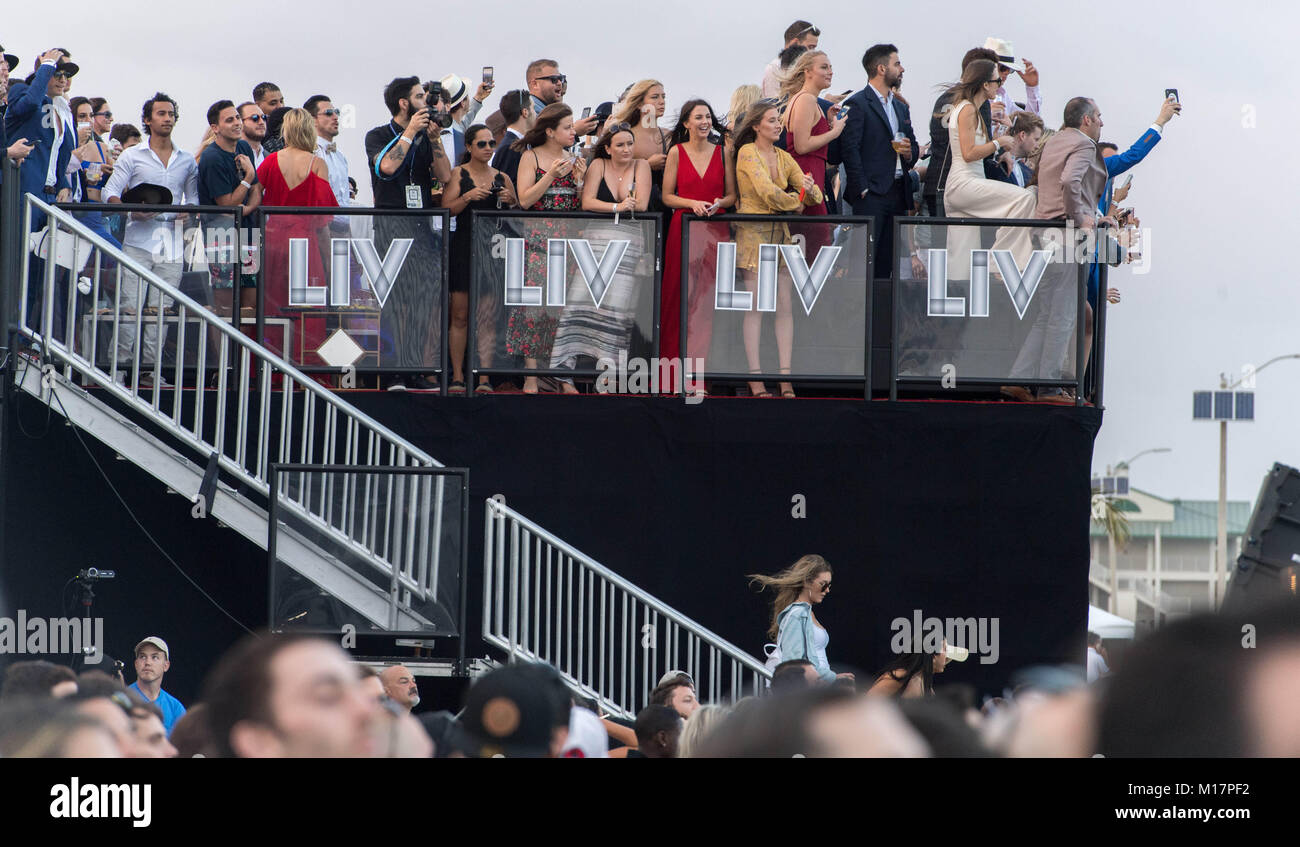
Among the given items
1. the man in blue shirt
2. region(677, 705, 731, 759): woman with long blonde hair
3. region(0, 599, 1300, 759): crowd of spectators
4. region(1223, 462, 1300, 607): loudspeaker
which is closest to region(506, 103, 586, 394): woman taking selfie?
the man in blue shirt

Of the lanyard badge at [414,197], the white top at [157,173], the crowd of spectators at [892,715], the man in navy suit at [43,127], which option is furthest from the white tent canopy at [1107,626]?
the crowd of spectators at [892,715]

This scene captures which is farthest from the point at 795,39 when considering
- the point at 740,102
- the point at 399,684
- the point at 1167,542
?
the point at 1167,542

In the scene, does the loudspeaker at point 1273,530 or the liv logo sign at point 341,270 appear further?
the loudspeaker at point 1273,530

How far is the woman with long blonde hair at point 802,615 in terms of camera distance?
9.88 meters

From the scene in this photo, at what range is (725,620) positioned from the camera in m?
10.9

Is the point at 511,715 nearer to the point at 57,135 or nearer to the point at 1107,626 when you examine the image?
the point at 57,135

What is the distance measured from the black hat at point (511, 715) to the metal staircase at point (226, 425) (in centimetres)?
559

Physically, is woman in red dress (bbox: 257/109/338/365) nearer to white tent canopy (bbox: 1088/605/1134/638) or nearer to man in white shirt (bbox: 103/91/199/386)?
man in white shirt (bbox: 103/91/199/386)

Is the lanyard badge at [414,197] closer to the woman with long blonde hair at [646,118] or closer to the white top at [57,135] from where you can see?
the woman with long blonde hair at [646,118]

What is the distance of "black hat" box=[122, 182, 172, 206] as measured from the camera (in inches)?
428

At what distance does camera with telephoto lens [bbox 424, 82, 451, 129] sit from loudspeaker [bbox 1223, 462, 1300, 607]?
10.0 m

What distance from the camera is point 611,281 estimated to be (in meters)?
10.7

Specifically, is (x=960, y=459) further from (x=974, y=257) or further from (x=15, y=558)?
(x=15, y=558)
